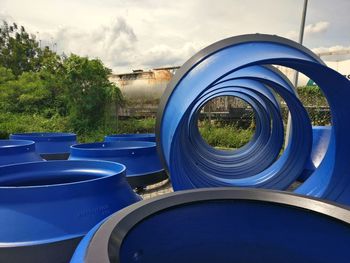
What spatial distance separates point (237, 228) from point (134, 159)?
141 inches

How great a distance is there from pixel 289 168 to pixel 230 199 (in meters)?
5.35

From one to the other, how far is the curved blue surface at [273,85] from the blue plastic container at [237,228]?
8.25 feet

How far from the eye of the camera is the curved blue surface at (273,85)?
4.73 metres

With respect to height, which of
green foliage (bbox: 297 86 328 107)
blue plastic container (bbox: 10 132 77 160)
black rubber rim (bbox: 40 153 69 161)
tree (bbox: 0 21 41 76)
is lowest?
black rubber rim (bbox: 40 153 69 161)

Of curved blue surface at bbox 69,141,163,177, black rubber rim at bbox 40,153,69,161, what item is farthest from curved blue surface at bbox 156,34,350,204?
black rubber rim at bbox 40,153,69,161

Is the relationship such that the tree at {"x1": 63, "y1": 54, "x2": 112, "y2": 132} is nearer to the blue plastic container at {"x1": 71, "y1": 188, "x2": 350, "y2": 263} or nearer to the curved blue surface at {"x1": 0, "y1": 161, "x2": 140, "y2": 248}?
the curved blue surface at {"x1": 0, "y1": 161, "x2": 140, "y2": 248}

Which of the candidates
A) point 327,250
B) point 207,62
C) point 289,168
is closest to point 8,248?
point 327,250

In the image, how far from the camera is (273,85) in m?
7.12

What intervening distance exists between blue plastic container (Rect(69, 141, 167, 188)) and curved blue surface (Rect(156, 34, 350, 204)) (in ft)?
1.36

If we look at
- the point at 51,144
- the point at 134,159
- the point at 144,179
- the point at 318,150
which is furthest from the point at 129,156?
the point at 318,150

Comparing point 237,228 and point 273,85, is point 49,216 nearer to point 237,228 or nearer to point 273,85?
point 237,228

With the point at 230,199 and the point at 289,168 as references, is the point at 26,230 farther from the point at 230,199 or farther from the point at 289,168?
the point at 289,168

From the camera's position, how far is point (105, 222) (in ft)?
6.34

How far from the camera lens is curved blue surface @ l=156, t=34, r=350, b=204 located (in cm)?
473
